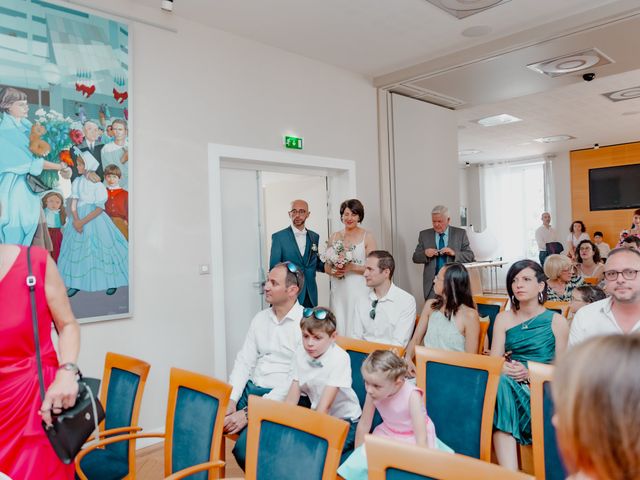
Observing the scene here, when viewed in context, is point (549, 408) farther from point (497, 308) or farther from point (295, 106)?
point (295, 106)

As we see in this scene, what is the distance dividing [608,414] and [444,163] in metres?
6.26

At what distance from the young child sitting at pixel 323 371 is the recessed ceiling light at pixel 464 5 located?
2.91 meters

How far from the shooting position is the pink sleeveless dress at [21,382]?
151cm

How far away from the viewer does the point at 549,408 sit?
194 cm

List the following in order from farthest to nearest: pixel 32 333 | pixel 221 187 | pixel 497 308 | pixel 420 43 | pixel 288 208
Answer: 1. pixel 288 208
2. pixel 420 43
3. pixel 221 187
4. pixel 497 308
5. pixel 32 333

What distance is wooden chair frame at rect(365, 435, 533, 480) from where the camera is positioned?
4.03 feet

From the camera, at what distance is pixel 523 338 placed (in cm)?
280

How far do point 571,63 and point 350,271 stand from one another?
3.30 metres

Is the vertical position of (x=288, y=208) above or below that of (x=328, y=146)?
below

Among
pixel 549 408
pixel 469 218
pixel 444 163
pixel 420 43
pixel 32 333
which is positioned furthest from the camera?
pixel 469 218

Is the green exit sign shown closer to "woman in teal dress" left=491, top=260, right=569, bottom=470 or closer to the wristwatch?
"woman in teal dress" left=491, top=260, right=569, bottom=470

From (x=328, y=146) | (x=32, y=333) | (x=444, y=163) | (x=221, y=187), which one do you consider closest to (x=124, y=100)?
(x=221, y=187)

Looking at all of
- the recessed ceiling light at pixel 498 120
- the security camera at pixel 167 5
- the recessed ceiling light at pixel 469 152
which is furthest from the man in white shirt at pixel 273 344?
the recessed ceiling light at pixel 469 152

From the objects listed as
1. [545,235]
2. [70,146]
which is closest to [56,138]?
[70,146]
